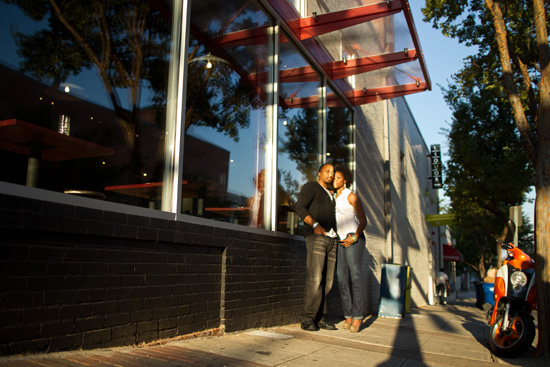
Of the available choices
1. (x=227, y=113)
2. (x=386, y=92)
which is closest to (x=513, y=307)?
(x=227, y=113)

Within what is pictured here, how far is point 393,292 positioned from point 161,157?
5957 millimetres

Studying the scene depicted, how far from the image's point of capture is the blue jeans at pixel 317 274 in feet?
17.0

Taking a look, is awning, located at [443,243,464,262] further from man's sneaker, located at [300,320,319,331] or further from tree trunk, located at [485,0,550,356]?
man's sneaker, located at [300,320,319,331]

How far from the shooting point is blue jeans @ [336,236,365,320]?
5395mm

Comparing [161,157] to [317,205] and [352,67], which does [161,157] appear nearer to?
[317,205]

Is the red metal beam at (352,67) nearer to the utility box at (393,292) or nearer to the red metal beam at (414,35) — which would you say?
the red metal beam at (414,35)

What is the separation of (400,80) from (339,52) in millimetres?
1347

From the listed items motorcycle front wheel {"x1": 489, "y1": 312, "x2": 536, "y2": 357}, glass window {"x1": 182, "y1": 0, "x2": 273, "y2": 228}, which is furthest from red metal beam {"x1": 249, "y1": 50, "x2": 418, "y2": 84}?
motorcycle front wheel {"x1": 489, "y1": 312, "x2": 536, "y2": 357}

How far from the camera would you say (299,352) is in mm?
3998

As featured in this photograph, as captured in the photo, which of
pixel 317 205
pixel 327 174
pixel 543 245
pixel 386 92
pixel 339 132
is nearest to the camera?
pixel 543 245

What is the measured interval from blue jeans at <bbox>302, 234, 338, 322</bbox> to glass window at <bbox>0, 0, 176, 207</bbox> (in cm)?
203

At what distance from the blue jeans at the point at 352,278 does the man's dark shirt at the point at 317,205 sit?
0.36 metres

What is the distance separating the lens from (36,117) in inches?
142

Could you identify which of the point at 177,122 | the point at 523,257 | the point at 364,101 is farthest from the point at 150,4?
the point at 364,101
